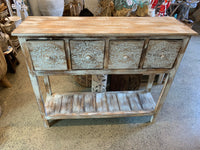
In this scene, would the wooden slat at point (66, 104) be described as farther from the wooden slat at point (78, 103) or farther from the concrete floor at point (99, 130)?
the concrete floor at point (99, 130)

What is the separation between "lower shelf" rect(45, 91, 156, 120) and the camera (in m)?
1.34

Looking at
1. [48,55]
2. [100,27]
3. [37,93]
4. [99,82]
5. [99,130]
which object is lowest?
[99,130]

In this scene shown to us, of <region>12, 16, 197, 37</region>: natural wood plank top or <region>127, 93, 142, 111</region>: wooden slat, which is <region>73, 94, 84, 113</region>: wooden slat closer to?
<region>127, 93, 142, 111</region>: wooden slat

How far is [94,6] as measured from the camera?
211cm

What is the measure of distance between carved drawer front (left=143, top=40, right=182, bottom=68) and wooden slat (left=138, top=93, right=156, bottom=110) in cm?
51

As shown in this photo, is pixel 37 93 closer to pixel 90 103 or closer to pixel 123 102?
pixel 90 103

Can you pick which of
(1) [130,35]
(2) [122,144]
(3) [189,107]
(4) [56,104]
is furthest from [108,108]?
(3) [189,107]

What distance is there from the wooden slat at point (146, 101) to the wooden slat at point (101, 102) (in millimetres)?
336

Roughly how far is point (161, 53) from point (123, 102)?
2.07 feet

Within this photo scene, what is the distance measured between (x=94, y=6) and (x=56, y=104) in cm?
139

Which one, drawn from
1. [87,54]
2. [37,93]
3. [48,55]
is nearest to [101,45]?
[87,54]

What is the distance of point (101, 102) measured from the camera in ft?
4.77

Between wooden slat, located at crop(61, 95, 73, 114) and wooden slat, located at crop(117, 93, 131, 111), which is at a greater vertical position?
wooden slat, located at crop(117, 93, 131, 111)

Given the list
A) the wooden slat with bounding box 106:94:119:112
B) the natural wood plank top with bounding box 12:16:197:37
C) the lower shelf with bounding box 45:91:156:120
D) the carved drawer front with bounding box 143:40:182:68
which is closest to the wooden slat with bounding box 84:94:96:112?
the lower shelf with bounding box 45:91:156:120
